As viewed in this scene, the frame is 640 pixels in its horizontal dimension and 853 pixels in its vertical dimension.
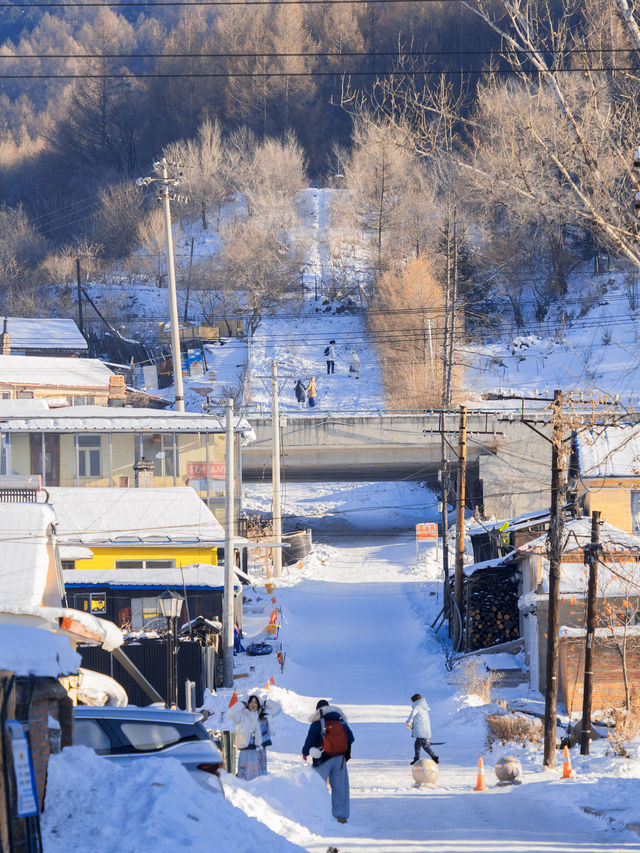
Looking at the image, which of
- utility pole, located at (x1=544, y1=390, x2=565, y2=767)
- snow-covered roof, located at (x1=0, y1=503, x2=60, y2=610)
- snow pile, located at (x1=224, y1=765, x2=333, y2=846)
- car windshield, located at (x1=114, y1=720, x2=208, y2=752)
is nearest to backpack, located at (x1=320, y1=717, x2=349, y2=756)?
snow pile, located at (x1=224, y1=765, x2=333, y2=846)

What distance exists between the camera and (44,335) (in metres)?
72.1

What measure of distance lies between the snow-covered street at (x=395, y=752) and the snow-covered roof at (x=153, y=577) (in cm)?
314

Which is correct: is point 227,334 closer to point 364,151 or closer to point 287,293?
point 287,293

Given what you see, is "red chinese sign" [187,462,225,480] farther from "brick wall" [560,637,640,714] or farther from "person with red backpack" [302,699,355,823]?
"person with red backpack" [302,699,355,823]

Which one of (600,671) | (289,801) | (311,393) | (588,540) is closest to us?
(289,801)

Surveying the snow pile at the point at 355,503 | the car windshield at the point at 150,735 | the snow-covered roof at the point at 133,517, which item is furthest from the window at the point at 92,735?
the snow pile at the point at 355,503

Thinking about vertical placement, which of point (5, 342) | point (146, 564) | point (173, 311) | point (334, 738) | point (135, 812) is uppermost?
point (173, 311)

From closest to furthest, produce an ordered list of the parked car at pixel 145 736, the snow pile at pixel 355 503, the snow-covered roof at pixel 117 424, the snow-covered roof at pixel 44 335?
the parked car at pixel 145 736
the snow-covered roof at pixel 117 424
the snow pile at pixel 355 503
the snow-covered roof at pixel 44 335

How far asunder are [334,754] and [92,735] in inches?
132

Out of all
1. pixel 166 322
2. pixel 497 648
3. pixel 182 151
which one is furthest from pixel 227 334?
pixel 497 648

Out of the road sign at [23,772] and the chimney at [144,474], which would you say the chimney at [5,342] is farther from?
the road sign at [23,772]

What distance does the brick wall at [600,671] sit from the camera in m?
22.1

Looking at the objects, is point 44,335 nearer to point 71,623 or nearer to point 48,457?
point 48,457

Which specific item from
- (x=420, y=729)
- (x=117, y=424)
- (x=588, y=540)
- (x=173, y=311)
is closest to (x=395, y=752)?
(x=420, y=729)
